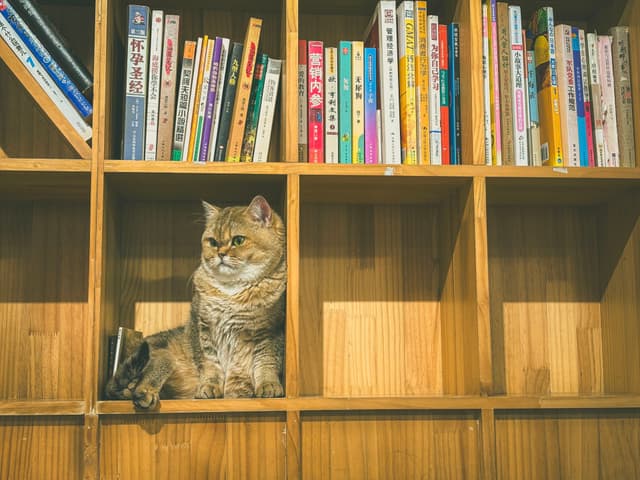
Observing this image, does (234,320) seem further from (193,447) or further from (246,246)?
(193,447)

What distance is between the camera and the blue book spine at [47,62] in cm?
153

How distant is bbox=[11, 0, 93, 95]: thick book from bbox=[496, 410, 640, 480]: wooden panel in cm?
112

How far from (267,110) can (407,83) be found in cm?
31

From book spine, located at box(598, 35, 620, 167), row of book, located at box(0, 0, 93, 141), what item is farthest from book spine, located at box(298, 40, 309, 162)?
book spine, located at box(598, 35, 620, 167)

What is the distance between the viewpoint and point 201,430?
1.44 meters

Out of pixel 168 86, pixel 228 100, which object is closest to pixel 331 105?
pixel 228 100

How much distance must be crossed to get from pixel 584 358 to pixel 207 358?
3.11 feet

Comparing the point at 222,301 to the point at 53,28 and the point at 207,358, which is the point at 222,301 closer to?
Result: the point at 207,358

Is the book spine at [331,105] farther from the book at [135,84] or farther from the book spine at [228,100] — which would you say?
the book at [135,84]

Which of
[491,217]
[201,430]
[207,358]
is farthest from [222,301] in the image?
[491,217]

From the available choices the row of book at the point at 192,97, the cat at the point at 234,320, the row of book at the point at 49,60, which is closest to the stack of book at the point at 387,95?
the row of book at the point at 192,97

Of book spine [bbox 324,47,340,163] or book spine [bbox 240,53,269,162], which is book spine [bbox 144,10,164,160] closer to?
book spine [bbox 240,53,269,162]

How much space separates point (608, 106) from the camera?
1656 mm

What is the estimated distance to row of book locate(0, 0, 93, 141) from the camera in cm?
152
